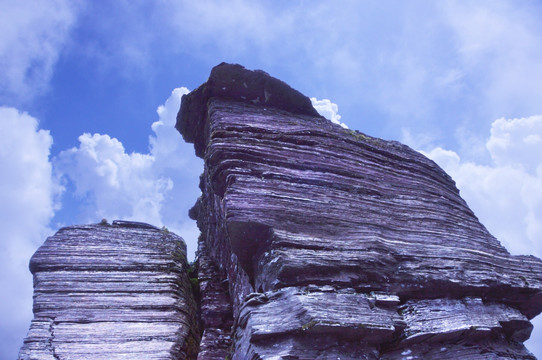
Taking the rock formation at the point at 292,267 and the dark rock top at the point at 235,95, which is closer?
the rock formation at the point at 292,267

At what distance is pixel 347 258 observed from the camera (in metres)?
6.92

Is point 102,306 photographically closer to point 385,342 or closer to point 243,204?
point 243,204

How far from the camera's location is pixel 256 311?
233 inches

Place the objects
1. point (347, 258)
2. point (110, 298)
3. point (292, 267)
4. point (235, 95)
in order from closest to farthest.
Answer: point (292, 267) < point (347, 258) < point (110, 298) < point (235, 95)

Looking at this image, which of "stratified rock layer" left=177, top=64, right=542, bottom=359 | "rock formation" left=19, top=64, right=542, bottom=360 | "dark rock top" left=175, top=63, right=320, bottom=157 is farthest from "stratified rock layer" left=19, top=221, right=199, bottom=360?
"dark rock top" left=175, top=63, right=320, bottom=157

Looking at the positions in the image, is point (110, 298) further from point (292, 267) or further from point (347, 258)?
point (347, 258)

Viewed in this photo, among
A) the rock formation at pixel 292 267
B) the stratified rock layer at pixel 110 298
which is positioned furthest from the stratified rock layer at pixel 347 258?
the stratified rock layer at pixel 110 298

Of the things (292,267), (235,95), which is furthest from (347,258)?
(235,95)

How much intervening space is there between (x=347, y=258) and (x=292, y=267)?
1192mm

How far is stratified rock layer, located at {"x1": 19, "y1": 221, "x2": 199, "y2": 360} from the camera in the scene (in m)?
8.17

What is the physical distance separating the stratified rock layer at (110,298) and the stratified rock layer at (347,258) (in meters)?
1.01

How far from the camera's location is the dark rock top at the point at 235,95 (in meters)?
13.3

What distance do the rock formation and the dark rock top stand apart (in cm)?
5

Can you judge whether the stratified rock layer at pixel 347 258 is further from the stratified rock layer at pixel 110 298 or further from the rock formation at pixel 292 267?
the stratified rock layer at pixel 110 298
